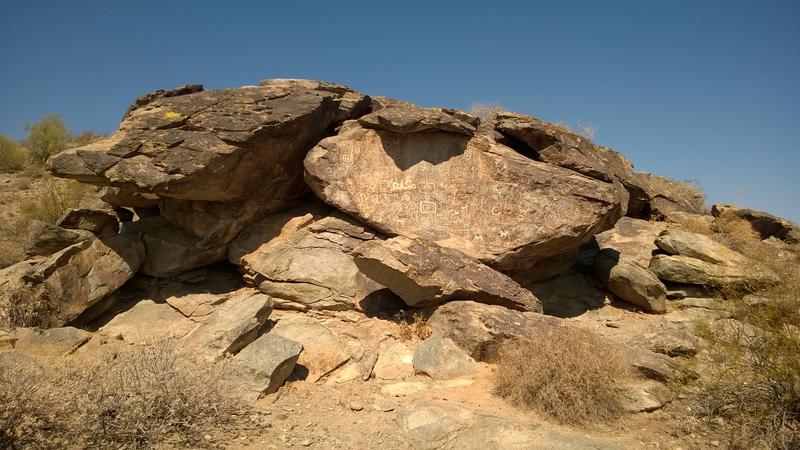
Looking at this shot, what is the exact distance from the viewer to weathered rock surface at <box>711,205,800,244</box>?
11750 millimetres

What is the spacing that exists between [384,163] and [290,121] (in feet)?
6.08

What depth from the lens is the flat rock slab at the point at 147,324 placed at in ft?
24.3

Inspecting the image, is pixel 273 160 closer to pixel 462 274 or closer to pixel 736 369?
pixel 462 274

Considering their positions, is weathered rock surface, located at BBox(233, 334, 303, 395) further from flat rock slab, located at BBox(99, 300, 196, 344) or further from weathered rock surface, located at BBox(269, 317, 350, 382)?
flat rock slab, located at BBox(99, 300, 196, 344)

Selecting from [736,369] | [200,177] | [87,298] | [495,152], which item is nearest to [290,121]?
[200,177]

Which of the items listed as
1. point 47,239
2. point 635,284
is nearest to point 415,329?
point 635,284

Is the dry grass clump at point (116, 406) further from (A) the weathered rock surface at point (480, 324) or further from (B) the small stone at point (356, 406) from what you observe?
(A) the weathered rock surface at point (480, 324)

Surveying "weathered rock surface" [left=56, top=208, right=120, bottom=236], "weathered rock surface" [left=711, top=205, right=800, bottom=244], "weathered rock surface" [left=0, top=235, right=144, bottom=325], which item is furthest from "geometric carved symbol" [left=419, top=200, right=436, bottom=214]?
"weathered rock surface" [left=711, top=205, right=800, bottom=244]

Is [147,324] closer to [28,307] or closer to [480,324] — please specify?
[28,307]

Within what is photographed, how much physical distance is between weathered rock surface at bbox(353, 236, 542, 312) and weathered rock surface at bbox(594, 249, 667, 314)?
2057 mm

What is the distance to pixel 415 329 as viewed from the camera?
7.22m

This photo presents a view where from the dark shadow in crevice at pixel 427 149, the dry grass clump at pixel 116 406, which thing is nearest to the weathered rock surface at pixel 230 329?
the dry grass clump at pixel 116 406

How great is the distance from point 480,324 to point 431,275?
43.6 inches

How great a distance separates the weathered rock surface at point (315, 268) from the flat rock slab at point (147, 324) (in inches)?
54.1
